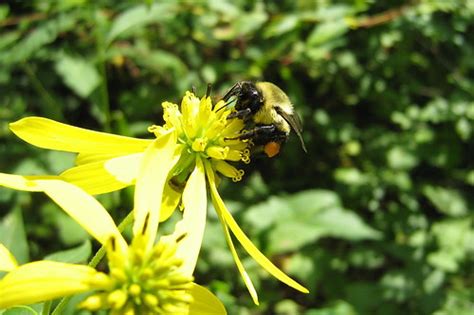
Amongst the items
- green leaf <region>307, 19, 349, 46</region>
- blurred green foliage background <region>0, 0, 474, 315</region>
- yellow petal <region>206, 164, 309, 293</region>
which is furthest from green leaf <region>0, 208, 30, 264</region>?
green leaf <region>307, 19, 349, 46</region>

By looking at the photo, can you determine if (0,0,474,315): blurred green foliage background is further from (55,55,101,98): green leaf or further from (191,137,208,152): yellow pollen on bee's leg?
(191,137,208,152): yellow pollen on bee's leg

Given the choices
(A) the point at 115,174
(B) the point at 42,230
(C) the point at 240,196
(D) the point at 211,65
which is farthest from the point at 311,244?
(A) the point at 115,174

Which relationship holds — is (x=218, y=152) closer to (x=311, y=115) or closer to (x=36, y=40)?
(x=36, y=40)

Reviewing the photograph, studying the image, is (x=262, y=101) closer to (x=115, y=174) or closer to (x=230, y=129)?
(x=230, y=129)

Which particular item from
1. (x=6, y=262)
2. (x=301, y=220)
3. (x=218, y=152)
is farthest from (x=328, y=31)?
(x=6, y=262)

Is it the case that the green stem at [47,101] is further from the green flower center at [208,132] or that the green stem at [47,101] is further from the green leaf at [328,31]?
the green flower center at [208,132]

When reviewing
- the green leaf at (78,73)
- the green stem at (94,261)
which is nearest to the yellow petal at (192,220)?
the green stem at (94,261)
